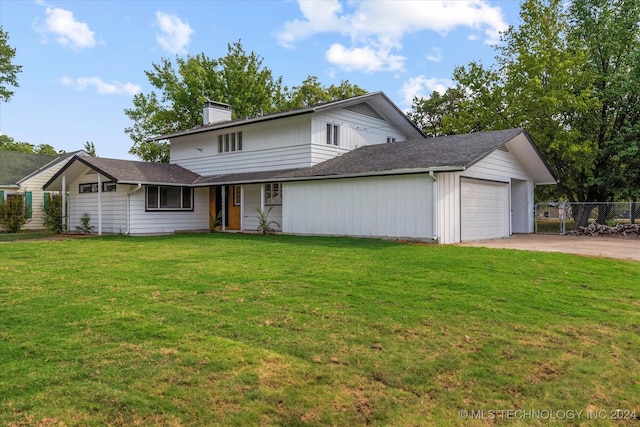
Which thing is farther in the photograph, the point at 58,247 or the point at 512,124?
the point at 512,124

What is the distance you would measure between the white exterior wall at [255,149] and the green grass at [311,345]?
10770 mm

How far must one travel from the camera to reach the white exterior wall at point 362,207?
13398 millimetres

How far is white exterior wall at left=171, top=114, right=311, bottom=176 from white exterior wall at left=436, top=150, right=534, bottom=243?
6022 millimetres

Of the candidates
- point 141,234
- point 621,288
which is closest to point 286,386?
point 621,288

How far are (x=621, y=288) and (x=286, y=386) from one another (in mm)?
5992

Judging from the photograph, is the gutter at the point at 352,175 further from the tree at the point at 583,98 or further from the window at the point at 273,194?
the tree at the point at 583,98

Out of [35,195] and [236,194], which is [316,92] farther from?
[35,195]

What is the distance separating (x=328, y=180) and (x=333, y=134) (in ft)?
11.8

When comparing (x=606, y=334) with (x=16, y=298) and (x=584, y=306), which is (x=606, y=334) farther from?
(x=16, y=298)

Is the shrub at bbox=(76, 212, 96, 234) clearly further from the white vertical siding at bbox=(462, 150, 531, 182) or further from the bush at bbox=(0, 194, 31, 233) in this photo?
the white vertical siding at bbox=(462, 150, 531, 182)

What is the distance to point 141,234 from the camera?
1795 centimetres

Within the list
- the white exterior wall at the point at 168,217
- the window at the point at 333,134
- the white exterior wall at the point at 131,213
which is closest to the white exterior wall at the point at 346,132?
the window at the point at 333,134

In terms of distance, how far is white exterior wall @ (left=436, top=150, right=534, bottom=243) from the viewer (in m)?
13.3

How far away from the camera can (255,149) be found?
19.4m
